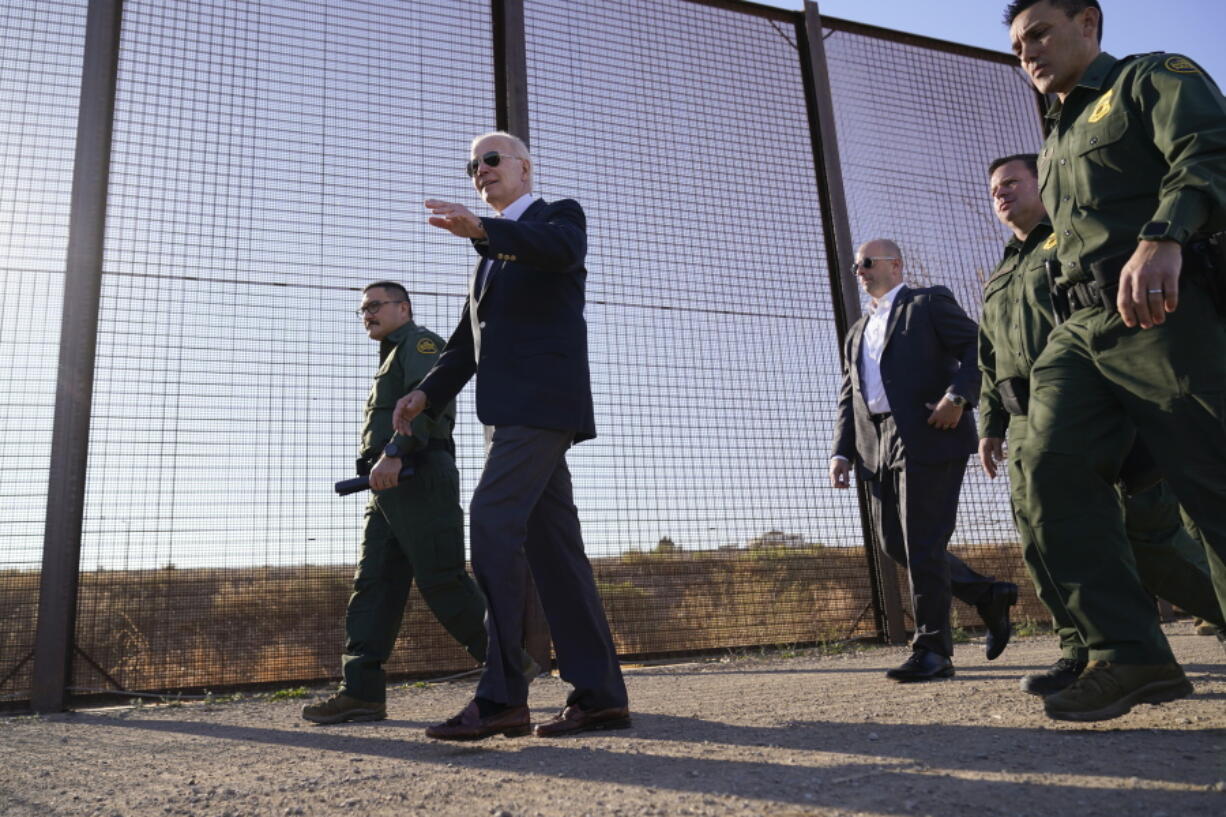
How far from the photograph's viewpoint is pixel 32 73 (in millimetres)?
4328

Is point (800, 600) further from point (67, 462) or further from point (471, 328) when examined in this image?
point (67, 462)

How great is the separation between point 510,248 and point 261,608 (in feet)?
9.34

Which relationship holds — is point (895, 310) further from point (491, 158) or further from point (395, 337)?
point (395, 337)

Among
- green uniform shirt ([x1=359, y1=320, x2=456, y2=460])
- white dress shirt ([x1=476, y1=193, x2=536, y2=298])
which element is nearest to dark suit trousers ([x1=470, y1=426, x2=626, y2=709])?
white dress shirt ([x1=476, y1=193, x2=536, y2=298])

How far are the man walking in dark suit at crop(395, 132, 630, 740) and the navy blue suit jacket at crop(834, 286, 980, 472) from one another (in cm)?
166

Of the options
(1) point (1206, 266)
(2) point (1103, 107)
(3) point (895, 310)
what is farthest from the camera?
(3) point (895, 310)

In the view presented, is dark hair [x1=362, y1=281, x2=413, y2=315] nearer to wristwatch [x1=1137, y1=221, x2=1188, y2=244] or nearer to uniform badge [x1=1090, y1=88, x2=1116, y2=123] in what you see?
uniform badge [x1=1090, y1=88, x2=1116, y2=123]

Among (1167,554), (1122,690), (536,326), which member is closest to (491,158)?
(536,326)

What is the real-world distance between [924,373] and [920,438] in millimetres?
298

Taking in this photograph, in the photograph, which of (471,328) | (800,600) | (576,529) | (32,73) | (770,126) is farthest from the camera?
(770,126)

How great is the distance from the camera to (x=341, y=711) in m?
3.28

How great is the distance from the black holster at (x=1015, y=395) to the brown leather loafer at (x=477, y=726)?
171 cm

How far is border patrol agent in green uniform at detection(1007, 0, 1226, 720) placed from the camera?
1.92 metres

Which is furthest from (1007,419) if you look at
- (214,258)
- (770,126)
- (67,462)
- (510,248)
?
(67,462)
